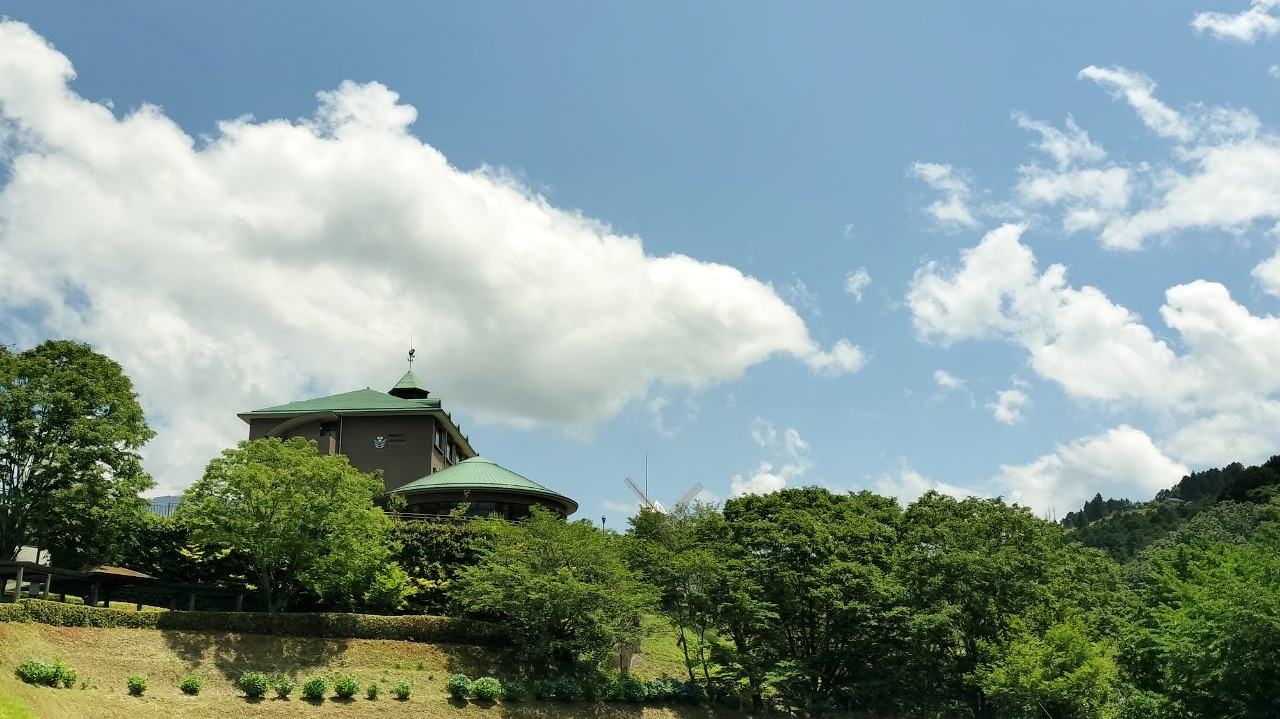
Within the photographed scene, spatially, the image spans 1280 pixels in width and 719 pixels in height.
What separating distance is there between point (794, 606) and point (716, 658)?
3637 millimetres

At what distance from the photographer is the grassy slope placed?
26828mm

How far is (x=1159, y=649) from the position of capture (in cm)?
3656

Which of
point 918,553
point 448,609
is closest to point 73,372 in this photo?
point 448,609

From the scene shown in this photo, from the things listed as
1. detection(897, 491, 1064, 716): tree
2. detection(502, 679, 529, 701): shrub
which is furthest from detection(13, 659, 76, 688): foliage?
detection(897, 491, 1064, 716): tree

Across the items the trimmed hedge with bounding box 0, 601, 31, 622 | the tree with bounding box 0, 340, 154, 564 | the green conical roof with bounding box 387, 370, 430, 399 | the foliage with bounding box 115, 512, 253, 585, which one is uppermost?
the green conical roof with bounding box 387, 370, 430, 399

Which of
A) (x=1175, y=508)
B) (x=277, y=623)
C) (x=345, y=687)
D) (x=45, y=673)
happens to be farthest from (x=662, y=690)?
(x=1175, y=508)

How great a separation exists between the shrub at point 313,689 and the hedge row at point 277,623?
12.1ft

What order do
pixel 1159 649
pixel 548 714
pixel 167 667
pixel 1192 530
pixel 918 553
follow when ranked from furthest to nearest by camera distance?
pixel 1192 530
pixel 918 553
pixel 1159 649
pixel 548 714
pixel 167 667

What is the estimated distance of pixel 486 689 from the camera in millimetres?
33438

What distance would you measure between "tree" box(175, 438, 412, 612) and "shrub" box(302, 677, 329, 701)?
4742 millimetres

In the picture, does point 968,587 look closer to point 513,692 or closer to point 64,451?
point 513,692

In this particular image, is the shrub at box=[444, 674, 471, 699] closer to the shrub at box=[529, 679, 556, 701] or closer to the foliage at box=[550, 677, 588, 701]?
the shrub at box=[529, 679, 556, 701]

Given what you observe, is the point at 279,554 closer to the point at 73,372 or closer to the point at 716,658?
the point at 73,372

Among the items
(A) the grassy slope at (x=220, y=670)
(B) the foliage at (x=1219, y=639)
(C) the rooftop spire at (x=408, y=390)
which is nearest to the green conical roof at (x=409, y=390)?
(C) the rooftop spire at (x=408, y=390)
